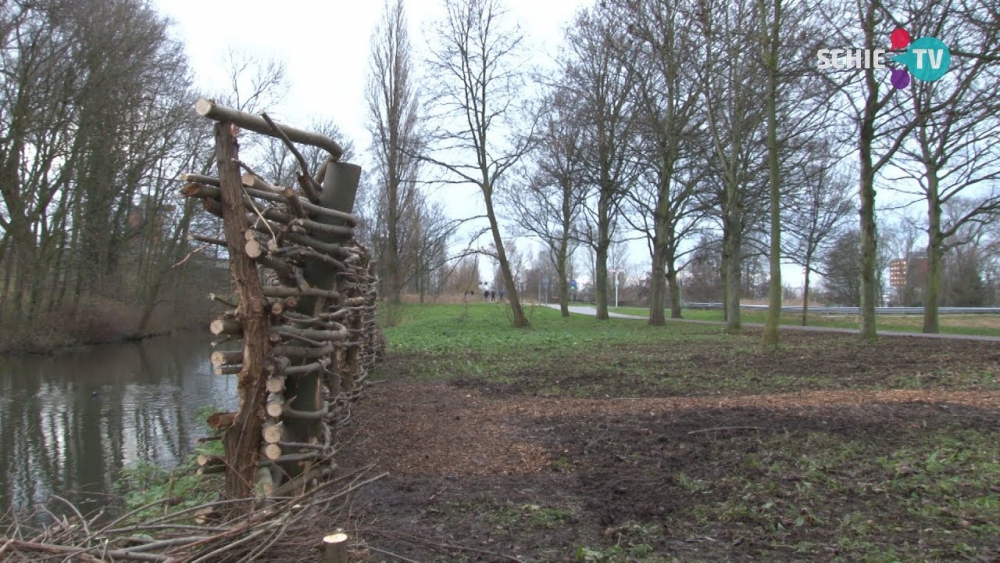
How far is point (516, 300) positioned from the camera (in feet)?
79.3

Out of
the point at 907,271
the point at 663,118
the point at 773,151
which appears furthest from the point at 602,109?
the point at 907,271

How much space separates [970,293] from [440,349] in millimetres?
42468

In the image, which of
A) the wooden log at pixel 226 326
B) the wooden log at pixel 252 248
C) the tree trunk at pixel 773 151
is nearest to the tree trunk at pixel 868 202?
the tree trunk at pixel 773 151

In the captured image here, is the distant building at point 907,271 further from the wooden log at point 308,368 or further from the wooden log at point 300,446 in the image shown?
the wooden log at point 300,446

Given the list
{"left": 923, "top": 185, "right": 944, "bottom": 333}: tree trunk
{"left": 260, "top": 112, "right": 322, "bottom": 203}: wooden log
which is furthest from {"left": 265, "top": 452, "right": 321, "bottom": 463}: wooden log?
{"left": 923, "top": 185, "right": 944, "bottom": 333}: tree trunk

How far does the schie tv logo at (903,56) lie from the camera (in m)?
11.8

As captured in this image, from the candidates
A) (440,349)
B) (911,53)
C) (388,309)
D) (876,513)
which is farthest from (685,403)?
(388,309)

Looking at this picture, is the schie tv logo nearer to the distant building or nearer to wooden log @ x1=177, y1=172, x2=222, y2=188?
wooden log @ x1=177, y1=172, x2=222, y2=188

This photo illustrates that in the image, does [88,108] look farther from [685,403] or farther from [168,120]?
[685,403]

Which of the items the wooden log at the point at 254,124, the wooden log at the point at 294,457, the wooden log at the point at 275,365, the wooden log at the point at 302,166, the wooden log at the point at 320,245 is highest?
the wooden log at the point at 254,124

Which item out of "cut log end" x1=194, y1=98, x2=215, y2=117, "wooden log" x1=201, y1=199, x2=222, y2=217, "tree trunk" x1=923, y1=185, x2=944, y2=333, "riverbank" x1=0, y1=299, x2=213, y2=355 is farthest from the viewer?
"riverbank" x1=0, y1=299, x2=213, y2=355

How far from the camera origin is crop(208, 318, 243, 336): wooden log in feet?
13.1

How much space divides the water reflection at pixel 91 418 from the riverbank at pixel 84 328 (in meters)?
0.86

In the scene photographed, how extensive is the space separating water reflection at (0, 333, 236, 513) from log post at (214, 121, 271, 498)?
2.20m
